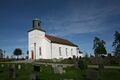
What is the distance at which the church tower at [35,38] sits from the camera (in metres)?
50.3

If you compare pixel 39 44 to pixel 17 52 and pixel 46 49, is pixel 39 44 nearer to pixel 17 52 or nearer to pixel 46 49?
pixel 46 49

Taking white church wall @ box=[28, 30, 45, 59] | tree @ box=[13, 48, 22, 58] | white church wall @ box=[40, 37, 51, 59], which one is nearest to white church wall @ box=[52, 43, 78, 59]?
white church wall @ box=[40, 37, 51, 59]

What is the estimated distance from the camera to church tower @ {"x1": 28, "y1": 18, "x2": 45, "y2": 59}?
50.3m

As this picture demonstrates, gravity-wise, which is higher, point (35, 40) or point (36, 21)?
point (36, 21)

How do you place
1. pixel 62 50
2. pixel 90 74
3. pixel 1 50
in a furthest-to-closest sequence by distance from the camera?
pixel 1 50, pixel 62 50, pixel 90 74

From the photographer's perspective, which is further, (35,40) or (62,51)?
(62,51)

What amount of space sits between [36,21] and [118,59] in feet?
87.9

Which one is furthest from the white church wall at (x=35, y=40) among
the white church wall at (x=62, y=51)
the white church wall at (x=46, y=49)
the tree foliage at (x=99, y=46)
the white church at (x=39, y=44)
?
the tree foliage at (x=99, y=46)

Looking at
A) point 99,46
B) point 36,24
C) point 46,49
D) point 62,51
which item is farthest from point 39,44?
point 99,46

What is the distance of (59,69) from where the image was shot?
19.7 metres

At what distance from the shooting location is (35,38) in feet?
167

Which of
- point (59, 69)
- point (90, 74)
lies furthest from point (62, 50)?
point (90, 74)

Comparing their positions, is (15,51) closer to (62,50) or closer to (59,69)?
(62,50)

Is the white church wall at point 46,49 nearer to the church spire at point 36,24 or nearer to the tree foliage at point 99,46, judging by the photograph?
the church spire at point 36,24
